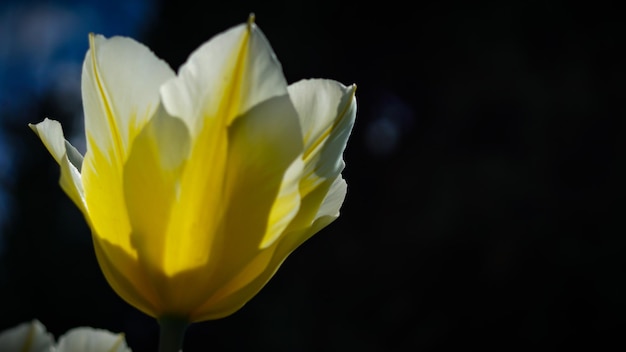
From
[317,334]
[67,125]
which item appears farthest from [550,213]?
[67,125]

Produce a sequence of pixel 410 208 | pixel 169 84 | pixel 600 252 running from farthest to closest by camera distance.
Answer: pixel 410 208 < pixel 600 252 < pixel 169 84

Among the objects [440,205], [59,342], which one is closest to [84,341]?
[59,342]

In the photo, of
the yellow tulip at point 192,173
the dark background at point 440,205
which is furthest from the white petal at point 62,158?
the dark background at point 440,205

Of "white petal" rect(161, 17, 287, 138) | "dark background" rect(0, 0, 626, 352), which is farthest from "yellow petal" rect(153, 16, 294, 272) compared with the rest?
"dark background" rect(0, 0, 626, 352)

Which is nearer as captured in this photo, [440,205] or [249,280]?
[249,280]

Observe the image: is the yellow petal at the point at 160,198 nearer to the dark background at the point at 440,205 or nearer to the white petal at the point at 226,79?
the white petal at the point at 226,79

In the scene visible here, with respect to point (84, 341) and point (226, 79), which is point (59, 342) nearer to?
point (84, 341)

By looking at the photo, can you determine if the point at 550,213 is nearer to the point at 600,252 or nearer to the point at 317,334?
the point at 600,252
